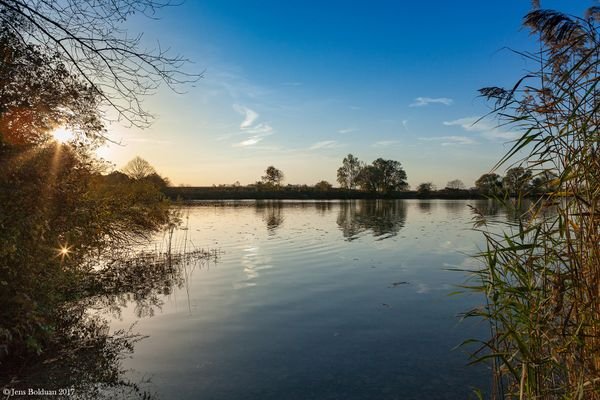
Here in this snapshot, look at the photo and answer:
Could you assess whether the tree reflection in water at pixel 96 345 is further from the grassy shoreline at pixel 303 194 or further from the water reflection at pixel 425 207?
the grassy shoreline at pixel 303 194

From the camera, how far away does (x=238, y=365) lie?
21.7 feet

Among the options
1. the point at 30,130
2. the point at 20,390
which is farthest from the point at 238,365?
the point at 30,130

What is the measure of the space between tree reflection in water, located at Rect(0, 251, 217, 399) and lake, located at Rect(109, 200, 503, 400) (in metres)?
0.25

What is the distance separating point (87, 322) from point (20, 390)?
3.54 metres

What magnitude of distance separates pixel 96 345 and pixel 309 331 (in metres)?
4.51

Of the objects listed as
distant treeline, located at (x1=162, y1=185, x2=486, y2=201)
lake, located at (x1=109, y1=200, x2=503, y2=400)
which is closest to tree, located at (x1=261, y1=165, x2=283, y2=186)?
distant treeline, located at (x1=162, y1=185, x2=486, y2=201)

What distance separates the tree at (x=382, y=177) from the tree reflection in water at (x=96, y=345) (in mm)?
110387

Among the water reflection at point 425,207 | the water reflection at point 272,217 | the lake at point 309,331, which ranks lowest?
the lake at point 309,331

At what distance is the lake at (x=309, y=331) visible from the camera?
19.4ft

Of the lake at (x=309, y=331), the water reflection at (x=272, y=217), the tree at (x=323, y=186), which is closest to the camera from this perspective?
the lake at (x=309, y=331)

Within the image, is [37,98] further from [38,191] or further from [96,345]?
[96,345]

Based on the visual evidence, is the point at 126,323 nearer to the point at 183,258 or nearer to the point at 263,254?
the point at 183,258

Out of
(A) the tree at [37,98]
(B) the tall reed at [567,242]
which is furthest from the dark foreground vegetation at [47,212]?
(B) the tall reed at [567,242]

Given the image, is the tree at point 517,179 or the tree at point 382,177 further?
the tree at point 382,177
